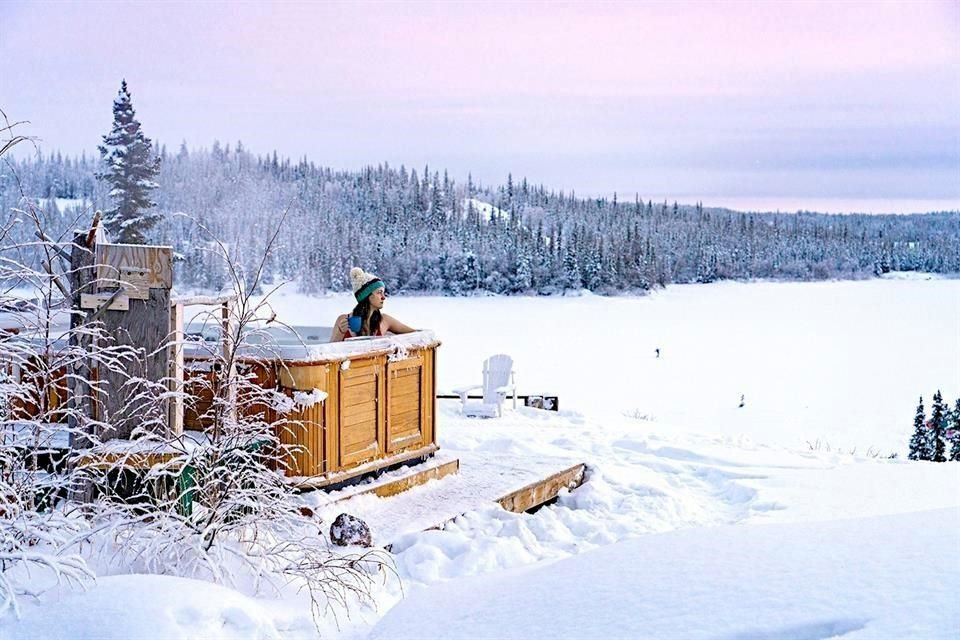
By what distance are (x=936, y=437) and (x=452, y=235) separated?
215 feet

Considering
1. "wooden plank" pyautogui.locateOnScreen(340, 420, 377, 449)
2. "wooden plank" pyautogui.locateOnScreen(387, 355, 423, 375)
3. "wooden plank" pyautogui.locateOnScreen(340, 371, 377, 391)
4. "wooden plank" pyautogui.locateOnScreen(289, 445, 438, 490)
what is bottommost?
"wooden plank" pyautogui.locateOnScreen(289, 445, 438, 490)

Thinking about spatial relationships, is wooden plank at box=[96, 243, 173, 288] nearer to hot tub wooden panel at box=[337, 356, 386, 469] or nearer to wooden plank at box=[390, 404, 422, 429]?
hot tub wooden panel at box=[337, 356, 386, 469]

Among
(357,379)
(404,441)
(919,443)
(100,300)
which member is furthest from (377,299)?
(919,443)

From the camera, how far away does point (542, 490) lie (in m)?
7.63

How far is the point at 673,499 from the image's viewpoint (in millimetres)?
7672

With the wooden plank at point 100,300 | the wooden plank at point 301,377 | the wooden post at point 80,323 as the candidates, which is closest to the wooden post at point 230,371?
the wooden plank at point 100,300

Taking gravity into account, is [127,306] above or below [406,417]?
above

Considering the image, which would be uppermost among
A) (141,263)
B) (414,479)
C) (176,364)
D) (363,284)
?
(141,263)

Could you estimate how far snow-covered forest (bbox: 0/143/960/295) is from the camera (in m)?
61.1

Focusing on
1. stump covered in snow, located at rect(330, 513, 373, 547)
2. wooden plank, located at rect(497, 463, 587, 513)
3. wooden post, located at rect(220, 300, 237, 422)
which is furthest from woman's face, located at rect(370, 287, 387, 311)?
stump covered in snow, located at rect(330, 513, 373, 547)

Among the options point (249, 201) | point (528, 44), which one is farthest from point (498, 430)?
point (249, 201)

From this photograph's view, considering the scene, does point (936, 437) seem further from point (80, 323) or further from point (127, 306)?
point (80, 323)

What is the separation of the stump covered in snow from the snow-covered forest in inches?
1277

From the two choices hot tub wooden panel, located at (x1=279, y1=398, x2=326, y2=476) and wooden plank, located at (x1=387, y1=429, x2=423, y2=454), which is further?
wooden plank, located at (x1=387, y1=429, x2=423, y2=454)
